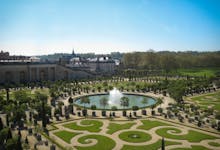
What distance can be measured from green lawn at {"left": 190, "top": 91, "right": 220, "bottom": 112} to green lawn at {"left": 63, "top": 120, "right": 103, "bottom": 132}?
2608cm

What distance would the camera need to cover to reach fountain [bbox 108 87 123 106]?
182 feet

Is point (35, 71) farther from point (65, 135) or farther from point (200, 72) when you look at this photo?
point (200, 72)

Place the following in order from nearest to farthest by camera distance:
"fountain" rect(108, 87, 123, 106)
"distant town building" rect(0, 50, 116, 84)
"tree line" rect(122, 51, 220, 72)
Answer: "fountain" rect(108, 87, 123, 106) < "distant town building" rect(0, 50, 116, 84) < "tree line" rect(122, 51, 220, 72)

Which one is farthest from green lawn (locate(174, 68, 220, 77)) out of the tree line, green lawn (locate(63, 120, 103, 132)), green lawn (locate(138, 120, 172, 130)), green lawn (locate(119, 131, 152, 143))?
green lawn (locate(119, 131, 152, 143))

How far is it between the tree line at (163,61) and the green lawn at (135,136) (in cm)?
10685

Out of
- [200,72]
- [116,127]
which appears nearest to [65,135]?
[116,127]

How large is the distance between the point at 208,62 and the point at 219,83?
90972 mm

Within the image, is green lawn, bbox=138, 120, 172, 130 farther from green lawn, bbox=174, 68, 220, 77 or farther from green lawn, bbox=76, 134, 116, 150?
green lawn, bbox=174, 68, 220, 77

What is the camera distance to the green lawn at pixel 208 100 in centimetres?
5025

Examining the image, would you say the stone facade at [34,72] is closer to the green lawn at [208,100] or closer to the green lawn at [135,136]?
the green lawn at [208,100]

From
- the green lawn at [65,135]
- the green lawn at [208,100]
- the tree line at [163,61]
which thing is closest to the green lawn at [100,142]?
the green lawn at [65,135]

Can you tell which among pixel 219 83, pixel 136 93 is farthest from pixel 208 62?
pixel 136 93

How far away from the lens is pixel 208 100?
55438 millimetres

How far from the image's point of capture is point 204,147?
90.5 ft
